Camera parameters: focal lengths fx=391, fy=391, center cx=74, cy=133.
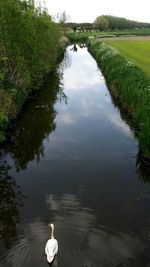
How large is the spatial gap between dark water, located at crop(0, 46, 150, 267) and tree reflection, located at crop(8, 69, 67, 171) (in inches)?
2.9

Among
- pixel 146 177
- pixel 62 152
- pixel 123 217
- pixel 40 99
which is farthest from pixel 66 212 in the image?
pixel 40 99

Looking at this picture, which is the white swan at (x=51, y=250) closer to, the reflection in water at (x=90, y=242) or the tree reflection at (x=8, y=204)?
the reflection in water at (x=90, y=242)

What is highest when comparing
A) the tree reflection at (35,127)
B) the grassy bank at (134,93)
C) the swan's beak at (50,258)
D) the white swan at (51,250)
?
the grassy bank at (134,93)

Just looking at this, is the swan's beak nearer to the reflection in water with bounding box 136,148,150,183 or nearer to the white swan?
the white swan

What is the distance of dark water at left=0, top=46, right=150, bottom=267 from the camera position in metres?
15.7

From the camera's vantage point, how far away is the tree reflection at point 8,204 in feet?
56.3

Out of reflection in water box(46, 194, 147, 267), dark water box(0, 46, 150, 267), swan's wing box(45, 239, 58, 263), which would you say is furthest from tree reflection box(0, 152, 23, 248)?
swan's wing box(45, 239, 58, 263)

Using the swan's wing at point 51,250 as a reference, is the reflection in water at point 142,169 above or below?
below

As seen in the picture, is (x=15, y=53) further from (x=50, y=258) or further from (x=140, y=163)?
(x=50, y=258)

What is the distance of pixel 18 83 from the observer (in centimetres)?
3575

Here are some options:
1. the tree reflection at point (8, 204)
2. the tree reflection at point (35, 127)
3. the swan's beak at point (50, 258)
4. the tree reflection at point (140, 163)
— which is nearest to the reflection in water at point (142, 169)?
the tree reflection at point (140, 163)

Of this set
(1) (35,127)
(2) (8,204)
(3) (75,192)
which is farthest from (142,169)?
(1) (35,127)

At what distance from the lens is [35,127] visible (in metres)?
32.8

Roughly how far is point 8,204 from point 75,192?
359 centimetres
